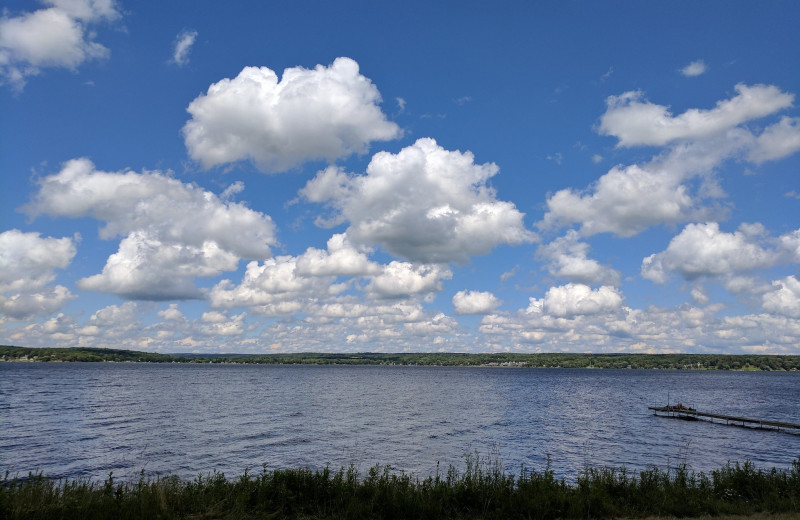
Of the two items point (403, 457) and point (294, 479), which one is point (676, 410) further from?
point (294, 479)

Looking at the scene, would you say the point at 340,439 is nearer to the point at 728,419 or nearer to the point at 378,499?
the point at 378,499

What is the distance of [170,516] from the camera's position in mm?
13820

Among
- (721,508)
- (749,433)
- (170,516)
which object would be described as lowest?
(749,433)

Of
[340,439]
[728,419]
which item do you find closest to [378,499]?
[340,439]

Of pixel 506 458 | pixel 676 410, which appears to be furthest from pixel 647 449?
pixel 676 410

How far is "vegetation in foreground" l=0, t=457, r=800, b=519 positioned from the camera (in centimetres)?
1452

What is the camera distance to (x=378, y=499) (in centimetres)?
1681

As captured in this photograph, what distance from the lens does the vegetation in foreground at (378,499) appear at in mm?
14516

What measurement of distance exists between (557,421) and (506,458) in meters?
32.1

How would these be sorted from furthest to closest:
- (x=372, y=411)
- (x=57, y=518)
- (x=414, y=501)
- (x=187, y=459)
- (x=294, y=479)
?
(x=372, y=411) < (x=187, y=459) < (x=294, y=479) < (x=414, y=501) < (x=57, y=518)

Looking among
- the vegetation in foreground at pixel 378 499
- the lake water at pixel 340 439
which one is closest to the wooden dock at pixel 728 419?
the lake water at pixel 340 439

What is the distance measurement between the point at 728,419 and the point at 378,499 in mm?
71620

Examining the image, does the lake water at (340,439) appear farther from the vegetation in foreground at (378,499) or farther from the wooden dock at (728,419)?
the vegetation in foreground at (378,499)

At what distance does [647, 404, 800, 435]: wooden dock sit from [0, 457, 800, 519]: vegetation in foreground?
175 feet
